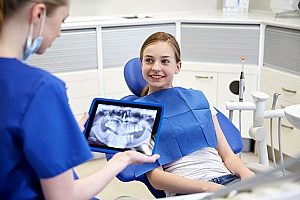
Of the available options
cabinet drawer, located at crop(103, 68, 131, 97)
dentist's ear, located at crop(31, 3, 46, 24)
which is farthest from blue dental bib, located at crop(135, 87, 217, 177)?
cabinet drawer, located at crop(103, 68, 131, 97)

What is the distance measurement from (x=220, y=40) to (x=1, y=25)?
246 centimetres

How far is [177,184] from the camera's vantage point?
166 cm

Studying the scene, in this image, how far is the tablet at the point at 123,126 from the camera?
1.34 meters

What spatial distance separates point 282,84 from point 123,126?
1.85m

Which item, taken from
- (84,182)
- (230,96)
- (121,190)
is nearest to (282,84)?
(230,96)

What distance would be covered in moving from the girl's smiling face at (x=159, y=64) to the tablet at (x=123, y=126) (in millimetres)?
489

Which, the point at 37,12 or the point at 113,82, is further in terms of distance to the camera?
the point at 113,82

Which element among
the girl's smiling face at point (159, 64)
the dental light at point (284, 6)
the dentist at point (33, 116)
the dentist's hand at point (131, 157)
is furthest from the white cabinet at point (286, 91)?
the dentist at point (33, 116)

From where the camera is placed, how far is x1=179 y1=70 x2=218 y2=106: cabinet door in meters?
3.32

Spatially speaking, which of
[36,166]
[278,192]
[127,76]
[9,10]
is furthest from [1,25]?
[127,76]

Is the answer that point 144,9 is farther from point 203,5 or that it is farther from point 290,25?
point 290,25

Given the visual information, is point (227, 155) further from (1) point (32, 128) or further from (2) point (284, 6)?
(2) point (284, 6)

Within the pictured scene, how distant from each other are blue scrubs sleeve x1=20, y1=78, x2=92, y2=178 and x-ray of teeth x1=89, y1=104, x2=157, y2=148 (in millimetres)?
385

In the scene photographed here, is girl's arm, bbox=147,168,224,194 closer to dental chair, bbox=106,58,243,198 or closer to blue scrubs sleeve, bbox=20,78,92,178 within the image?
dental chair, bbox=106,58,243,198
